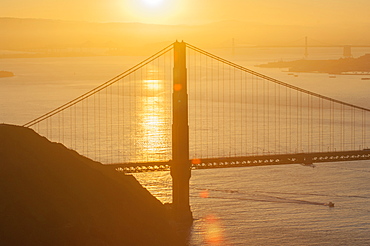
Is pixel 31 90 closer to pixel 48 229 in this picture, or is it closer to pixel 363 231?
pixel 363 231

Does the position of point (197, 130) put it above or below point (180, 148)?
above

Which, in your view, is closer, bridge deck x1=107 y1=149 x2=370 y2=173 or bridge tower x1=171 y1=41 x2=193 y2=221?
bridge tower x1=171 y1=41 x2=193 y2=221

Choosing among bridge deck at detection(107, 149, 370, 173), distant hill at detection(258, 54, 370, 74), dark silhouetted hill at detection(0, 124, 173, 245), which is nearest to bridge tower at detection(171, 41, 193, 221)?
bridge deck at detection(107, 149, 370, 173)

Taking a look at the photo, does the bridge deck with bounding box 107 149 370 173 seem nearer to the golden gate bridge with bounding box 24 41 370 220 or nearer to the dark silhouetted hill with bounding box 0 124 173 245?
the golden gate bridge with bounding box 24 41 370 220

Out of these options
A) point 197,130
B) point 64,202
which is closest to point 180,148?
point 64,202

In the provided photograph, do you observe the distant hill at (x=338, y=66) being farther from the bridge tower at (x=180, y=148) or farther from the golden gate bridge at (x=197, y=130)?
the bridge tower at (x=180, y=148)

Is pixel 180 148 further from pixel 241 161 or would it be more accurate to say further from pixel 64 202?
pixel 64 202

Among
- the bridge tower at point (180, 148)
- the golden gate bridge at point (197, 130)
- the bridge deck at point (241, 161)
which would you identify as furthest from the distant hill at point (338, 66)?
the bridge tower at point (180, 148)
